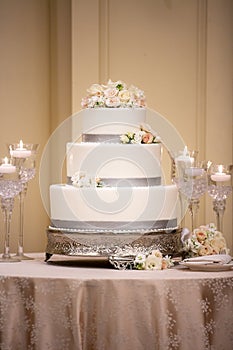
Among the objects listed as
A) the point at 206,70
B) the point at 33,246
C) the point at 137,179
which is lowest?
the point at 33,246

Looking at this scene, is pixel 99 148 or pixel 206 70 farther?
pixel 206 70

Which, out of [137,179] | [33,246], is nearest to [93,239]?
[137,179]

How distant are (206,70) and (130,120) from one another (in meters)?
1.46

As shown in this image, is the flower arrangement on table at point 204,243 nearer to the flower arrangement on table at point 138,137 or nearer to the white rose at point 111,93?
the flower arrangement on table at point 138,137

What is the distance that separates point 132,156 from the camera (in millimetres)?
4367

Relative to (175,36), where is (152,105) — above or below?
below

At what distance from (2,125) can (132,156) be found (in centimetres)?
169

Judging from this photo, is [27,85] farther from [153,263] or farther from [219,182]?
[153,263]

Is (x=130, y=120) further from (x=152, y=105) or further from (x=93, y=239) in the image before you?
(x=152, y=105)

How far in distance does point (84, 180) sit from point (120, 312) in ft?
2.33

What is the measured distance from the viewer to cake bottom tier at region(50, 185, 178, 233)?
169 inches

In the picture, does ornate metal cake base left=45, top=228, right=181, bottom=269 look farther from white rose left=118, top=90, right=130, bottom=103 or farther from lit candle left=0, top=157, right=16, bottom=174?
white rose left=118, top=90, right=130, bottom=103

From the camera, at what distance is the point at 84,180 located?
436 centimetres

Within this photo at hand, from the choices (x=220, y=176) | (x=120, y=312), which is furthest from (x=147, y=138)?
(x=120, y=312)
